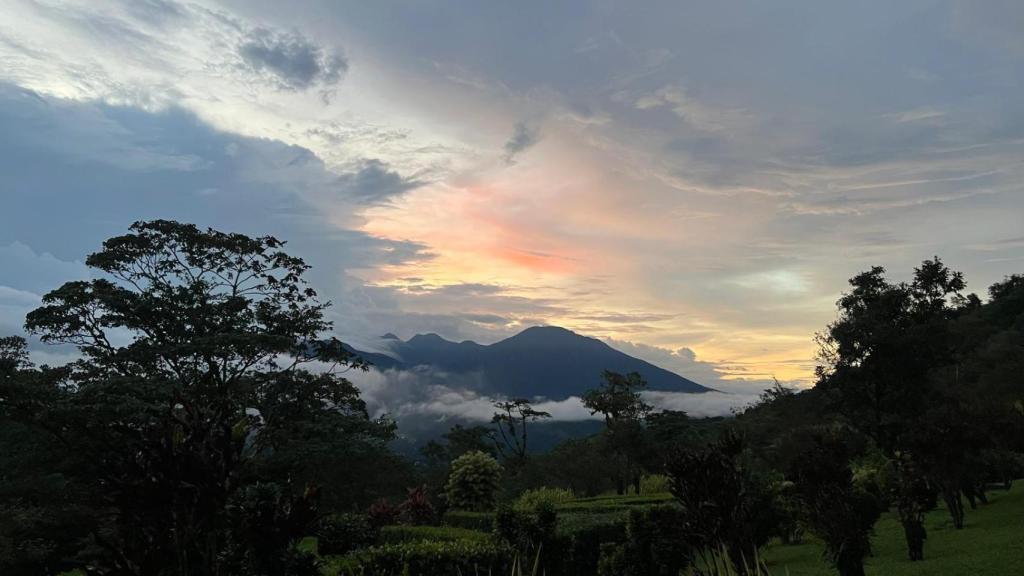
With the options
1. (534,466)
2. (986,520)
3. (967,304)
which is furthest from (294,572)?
(967,304)

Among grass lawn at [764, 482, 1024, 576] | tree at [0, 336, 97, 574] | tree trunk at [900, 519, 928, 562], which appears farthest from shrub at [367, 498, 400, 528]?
tree trunk at [900, 519, 928, 562]

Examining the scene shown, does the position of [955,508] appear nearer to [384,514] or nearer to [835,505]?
[835,505]

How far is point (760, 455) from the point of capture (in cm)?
4362

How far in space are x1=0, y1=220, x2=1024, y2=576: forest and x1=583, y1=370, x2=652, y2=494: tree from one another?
0.26m

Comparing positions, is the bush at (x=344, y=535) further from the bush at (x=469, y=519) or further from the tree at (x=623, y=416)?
the tree at (x=623, y=416)

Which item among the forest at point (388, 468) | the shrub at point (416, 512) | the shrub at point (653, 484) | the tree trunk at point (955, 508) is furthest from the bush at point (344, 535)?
the shrub at point (653, 484)

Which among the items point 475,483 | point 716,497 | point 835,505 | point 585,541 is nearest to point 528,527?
point 585,541

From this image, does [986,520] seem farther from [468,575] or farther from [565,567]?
[468,575]

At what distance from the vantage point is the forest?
6.28m

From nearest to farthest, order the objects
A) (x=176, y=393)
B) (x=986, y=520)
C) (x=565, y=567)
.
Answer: (x=176, y=393)
(x=565, y=567)
(x=986, y=520)

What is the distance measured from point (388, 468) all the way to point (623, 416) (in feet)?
105

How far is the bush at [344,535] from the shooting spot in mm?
17984

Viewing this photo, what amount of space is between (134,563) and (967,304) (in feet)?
296

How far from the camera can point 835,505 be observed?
13250 mm
